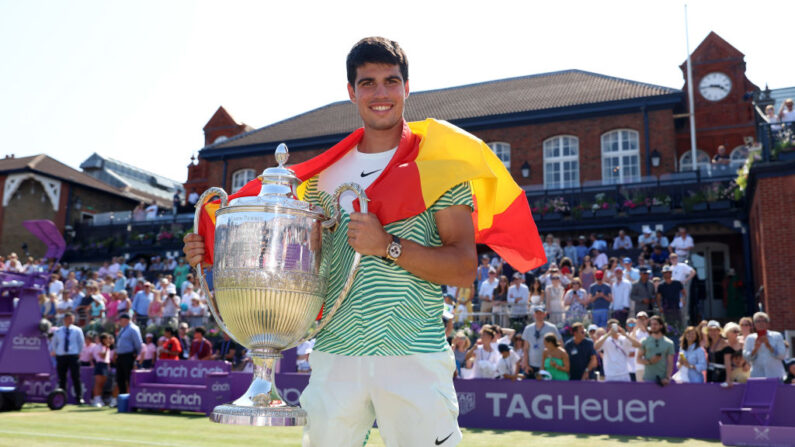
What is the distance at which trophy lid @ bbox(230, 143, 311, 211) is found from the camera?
2.46m

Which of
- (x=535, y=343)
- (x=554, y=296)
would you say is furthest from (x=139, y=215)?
(x=535, y=343)

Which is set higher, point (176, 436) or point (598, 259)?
point (598, 259)

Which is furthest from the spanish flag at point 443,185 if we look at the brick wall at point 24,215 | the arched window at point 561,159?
the brick wall at point 24,215

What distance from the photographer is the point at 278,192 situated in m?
2.52

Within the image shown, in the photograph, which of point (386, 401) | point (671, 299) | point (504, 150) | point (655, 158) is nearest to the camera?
point (386, 401)

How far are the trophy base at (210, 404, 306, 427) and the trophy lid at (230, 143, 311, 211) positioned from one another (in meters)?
0.69

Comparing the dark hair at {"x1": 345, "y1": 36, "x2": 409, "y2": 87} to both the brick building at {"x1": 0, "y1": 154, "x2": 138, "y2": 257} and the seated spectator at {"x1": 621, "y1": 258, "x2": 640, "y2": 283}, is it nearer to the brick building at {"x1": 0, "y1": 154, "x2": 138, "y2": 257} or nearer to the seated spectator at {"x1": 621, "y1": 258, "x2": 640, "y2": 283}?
the seated spectator at {"x1": 621, "y1": 258, "x2": 640, "y2": 283}

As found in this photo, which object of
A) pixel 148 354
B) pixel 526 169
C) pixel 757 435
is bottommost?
pixel 757 435

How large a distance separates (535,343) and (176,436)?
579 centimetres

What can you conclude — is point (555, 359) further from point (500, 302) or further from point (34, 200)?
point (34, 200)

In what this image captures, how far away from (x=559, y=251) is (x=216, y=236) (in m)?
18.1

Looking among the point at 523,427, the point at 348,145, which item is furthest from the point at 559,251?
the point at 348,145

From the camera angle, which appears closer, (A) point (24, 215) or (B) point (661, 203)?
(B) point (661, 203)

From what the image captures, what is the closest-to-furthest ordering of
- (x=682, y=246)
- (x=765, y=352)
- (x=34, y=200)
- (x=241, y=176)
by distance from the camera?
(x=765, y=352)
(x=682, y=246)
(x=241, y=176)
(x=34, y=200)
